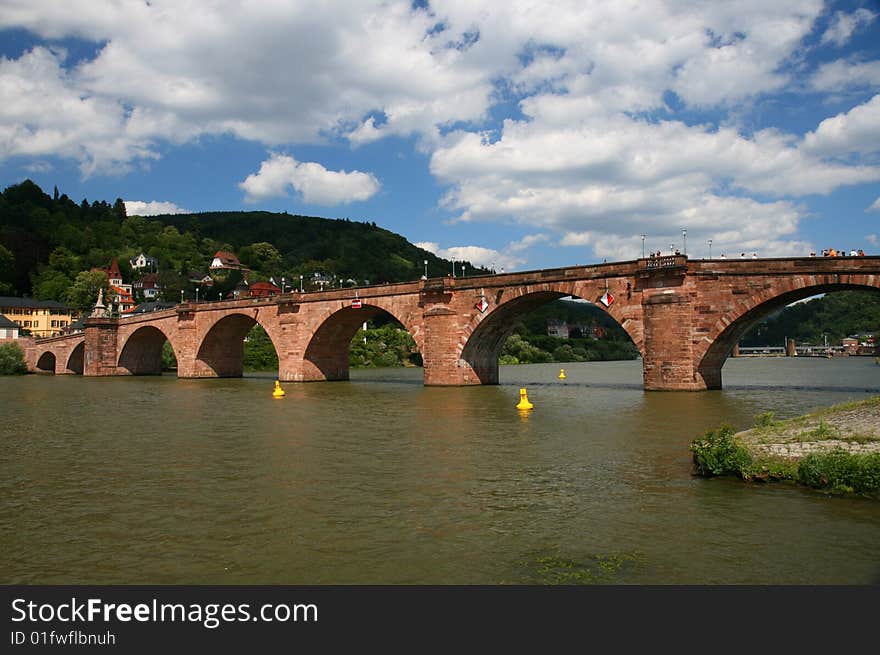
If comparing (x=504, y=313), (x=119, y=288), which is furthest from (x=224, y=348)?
(x=119, y=288)

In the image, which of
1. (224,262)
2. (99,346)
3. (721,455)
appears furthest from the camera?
(224,262)

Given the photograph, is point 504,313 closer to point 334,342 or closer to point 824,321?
point 334,342

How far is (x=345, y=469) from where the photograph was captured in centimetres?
1411

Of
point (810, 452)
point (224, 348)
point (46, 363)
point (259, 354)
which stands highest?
point (224, 348)

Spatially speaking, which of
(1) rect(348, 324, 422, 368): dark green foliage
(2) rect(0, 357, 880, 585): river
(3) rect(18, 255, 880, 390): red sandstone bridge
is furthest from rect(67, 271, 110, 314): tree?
(2) rect(0, 357, 880, 585): river

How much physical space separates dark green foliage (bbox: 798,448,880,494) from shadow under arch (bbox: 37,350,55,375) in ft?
288

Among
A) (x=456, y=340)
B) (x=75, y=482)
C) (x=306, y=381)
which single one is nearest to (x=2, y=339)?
(x=306, y=381)

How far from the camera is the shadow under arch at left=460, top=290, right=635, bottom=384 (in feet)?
129

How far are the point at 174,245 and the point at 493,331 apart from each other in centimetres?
13641

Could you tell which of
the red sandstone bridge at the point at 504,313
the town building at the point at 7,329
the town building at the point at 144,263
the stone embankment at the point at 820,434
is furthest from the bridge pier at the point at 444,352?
the town building at the point at 144,263

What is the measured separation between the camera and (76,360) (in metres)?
78.8
